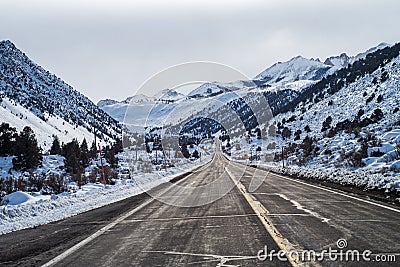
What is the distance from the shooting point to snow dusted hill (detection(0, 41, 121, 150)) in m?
96.9

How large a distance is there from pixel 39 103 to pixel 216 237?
12944cm

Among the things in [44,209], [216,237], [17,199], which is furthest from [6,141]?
[216,237]

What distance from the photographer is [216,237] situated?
21.0ft

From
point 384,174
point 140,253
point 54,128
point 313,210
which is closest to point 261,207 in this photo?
point 313,210

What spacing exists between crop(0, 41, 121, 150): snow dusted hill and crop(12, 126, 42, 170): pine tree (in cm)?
4647

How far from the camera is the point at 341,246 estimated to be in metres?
5.42

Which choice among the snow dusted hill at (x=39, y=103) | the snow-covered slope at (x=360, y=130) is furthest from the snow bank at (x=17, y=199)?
the snow dusted hill at (x=39, y=103)

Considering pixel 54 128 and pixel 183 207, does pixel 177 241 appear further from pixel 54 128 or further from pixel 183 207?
pixel 54 128

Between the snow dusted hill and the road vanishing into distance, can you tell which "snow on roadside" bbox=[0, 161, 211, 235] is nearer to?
the road vanishing into distance

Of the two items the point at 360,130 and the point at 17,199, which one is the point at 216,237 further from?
the point at 360,130

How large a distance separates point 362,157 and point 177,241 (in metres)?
18.6

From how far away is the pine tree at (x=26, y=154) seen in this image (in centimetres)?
3456

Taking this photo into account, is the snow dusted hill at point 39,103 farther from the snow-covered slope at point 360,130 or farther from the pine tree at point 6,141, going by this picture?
the snow-covered slope at point 360,130

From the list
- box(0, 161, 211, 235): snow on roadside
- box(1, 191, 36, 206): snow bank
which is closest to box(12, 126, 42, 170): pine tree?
box(0, 161, 211, 235): snow on roadside
